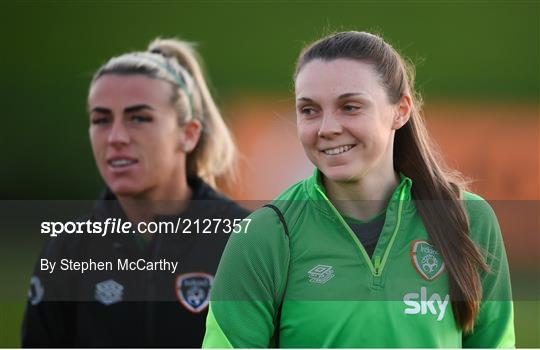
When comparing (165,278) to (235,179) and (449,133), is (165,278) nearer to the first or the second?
(235,179)

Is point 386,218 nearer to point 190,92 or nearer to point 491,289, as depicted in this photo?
point 491,289

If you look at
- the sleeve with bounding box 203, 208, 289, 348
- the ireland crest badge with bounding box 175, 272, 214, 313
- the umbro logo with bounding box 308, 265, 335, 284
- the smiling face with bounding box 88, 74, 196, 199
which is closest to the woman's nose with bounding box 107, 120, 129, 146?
the smiling face with bounding box 88, 74, 196, 199

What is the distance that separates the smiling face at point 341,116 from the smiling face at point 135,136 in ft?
5.03

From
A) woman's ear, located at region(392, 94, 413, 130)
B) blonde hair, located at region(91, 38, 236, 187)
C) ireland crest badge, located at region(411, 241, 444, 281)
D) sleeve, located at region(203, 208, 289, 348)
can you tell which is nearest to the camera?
sleeve, located at region(203, 208, 289, 348)

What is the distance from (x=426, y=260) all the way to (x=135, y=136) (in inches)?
72.0

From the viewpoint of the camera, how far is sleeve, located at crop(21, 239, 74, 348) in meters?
3.48

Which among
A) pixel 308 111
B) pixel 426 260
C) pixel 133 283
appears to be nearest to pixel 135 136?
pixel 133 283

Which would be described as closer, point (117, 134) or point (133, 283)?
point (133, 283)

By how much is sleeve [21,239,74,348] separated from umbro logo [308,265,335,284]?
1598 millimetres

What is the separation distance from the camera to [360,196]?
2.38m

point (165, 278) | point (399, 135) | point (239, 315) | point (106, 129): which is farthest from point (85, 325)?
point (399, 135)

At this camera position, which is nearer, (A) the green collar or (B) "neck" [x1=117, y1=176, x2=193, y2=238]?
(A) the green collar

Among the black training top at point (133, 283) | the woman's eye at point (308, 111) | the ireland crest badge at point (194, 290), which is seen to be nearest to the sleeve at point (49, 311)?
the black training top at point (133, 283)

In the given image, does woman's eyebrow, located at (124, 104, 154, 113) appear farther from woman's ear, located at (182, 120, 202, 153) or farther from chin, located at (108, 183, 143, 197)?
chin, located at (108, 183, 143, 197)
